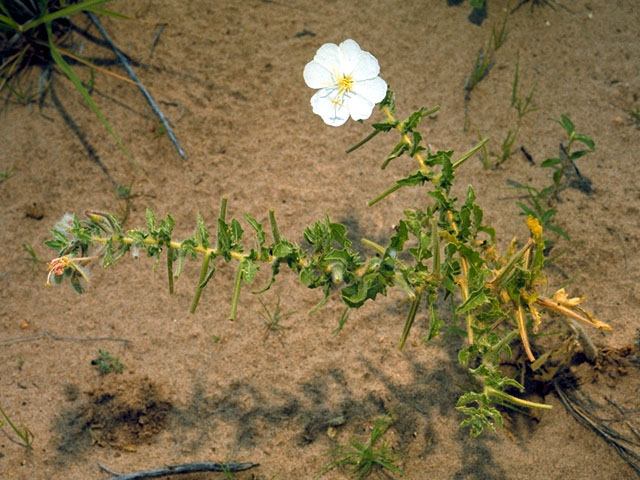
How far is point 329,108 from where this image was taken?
171cm

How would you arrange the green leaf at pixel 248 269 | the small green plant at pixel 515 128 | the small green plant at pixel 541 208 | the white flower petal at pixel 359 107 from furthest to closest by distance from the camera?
1. the small green plant at pixel 515 128
2. the small green plant at pixel 541 208
3. the white flower petal at pixel 359 107
4. the green leaf at pixel 248 269

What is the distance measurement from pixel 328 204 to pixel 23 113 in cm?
143

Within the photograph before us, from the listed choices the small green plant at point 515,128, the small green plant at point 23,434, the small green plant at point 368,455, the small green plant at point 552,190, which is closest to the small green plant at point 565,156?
the small green plant at point 552,190

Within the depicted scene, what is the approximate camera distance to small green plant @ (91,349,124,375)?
7.08ft

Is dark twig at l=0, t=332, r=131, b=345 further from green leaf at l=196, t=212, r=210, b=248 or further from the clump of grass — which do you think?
the clump of grass

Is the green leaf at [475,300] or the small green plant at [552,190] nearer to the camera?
the green leaf at [475,300]

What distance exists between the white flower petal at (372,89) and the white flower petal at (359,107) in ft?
0.04

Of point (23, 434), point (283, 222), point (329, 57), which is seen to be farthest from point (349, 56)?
point (23, 434)

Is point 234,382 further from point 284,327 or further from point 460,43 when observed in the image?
point 460,43

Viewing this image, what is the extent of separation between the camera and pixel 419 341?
7.07 ft

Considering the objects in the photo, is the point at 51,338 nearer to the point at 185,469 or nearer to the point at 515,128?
the point at 185,469

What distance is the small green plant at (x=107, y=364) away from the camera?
2.16 meters

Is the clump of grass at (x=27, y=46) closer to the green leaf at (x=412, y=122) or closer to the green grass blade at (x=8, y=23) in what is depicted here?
the green grass blade at (x=8, y=23)

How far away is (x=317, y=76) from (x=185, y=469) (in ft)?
4.14
